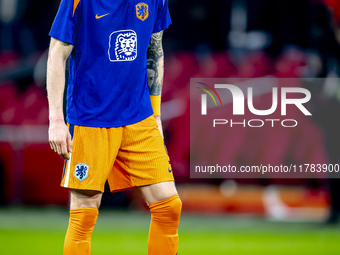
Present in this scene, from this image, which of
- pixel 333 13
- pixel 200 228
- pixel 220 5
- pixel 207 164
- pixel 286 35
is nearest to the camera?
pixel 200 228

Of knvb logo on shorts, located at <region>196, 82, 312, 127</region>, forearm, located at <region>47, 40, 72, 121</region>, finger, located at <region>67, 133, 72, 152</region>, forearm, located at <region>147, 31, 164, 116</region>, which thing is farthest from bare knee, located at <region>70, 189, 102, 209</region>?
knvb logo on shorts, located at <region>196, 82, 312, 127</region>

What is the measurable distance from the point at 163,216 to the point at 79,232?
38 centimetres

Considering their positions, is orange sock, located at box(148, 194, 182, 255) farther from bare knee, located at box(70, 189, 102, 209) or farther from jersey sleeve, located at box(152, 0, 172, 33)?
jersey sleeve, located at box(152, 0, 172, 33)

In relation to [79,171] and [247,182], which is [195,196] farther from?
[79,171]

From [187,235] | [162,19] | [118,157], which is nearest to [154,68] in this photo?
[162,19]

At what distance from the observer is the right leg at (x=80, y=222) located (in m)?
2.47

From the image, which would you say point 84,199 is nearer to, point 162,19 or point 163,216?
point 163,216

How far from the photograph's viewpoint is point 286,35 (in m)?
8.60

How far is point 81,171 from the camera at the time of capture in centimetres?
251

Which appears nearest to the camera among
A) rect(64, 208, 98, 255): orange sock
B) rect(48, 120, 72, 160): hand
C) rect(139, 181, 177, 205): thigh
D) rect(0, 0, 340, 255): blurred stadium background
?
rect(48, 120, 72, 160): hand

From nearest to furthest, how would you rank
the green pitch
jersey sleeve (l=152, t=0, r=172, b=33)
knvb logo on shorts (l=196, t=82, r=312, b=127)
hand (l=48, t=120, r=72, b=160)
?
hand (l=48, t=120, r=72, b=160), jersey sleeve (l=152, t=0, r=172, b=33), the green pitch, knvb logo on shorts (l=196, t=82, r=312, b=127)

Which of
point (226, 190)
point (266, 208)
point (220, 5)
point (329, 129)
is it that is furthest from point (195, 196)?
point (220, 5)

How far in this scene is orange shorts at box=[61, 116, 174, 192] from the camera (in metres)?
2.51

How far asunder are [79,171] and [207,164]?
12.2ft
